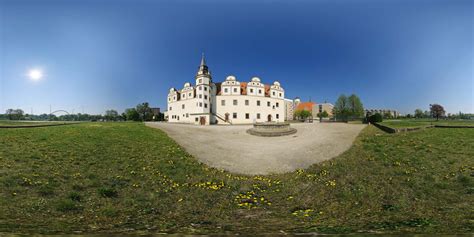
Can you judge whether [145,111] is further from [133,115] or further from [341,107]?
[341,107]

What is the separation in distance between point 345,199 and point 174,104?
205 ft

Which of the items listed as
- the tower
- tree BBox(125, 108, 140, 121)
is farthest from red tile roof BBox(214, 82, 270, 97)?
tree BBox(125, 108, 140, 121)

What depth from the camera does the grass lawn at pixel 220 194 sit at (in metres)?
4.45

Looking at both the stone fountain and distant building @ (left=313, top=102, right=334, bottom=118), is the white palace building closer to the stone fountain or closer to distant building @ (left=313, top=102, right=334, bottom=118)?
the stone fountain

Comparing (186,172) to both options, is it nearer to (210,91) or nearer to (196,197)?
(196,197)

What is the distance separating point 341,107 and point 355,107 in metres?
3.63

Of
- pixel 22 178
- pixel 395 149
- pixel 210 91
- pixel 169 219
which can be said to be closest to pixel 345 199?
pixel 169 219

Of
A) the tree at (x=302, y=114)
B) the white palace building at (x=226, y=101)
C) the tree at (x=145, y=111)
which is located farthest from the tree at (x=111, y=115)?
the tree at (x=302, y=114)

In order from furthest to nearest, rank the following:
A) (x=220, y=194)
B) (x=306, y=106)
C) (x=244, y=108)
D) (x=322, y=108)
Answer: (x=306, y=106) < (x=322, y=108) < (x=244, y=108) < (x=220, y=194)

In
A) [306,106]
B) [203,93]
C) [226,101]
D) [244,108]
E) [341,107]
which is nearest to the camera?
[203,93]

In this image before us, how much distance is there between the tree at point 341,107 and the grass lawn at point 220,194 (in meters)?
49.6

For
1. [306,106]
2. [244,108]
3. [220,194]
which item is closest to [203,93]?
[244,108]

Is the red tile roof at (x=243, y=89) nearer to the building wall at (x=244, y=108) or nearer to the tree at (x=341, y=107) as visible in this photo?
the building wall at (x=244, y=108)

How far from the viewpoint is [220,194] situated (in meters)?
7.23
